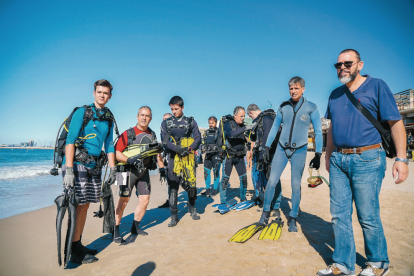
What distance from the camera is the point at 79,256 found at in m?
2.84

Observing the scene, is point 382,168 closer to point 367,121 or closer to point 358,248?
point 367,121

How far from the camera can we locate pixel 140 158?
143 inches

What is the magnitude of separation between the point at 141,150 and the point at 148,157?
0.22 meters

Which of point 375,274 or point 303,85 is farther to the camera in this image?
point 303,85

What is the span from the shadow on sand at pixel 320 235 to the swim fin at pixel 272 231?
0.40 metres

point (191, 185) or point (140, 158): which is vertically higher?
point (140, 158)

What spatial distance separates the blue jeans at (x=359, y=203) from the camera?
2184 millimetres

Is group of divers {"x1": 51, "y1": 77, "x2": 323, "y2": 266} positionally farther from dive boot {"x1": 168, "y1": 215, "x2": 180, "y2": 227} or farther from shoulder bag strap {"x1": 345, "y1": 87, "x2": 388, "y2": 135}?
shoulder bag strap {"x1": 345, "y1": 87, "x2": 388, "y2": 135}

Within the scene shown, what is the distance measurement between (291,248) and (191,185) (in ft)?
7.06

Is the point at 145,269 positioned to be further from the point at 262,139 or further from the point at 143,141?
the point at 262,139

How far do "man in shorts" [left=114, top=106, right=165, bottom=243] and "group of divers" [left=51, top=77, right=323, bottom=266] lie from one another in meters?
0.02

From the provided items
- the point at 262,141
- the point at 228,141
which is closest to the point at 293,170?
the point at 262,141

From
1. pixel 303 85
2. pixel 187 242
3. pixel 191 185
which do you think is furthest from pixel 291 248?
pixel 303 85

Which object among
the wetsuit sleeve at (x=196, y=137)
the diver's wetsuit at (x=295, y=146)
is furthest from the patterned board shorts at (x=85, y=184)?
the diver's wetsuit at (x=295, y=146)
